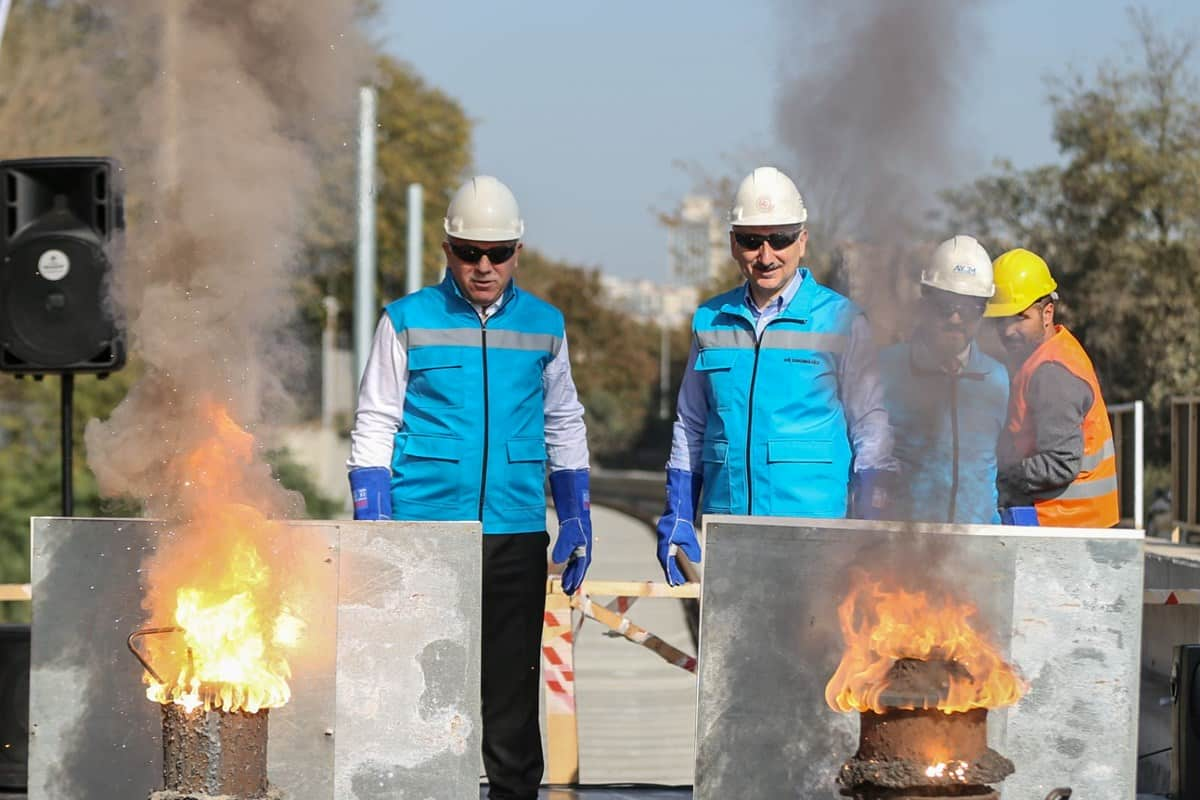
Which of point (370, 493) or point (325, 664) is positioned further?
point (370, 493)

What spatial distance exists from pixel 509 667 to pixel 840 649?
45.4 inches

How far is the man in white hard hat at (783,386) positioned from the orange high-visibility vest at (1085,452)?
112cm

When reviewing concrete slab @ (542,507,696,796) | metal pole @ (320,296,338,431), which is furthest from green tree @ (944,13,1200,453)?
metal pole @ (320,296,338,431)

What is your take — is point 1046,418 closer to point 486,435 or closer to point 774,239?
point 774,239

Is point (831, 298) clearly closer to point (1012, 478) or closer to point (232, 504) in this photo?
point (1012, 478)

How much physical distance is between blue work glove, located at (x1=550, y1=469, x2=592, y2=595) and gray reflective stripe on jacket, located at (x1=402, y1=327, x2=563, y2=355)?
1.54 ft

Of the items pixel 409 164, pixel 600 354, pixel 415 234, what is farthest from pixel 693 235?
pixel 600 354

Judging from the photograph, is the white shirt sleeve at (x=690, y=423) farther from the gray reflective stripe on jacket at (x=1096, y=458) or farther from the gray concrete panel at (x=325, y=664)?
the gray reflective stripe on jacket at (x=1096, y=458)

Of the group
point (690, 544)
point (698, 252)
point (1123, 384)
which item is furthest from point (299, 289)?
point (698, 252)

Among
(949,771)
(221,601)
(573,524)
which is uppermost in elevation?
(573,524)

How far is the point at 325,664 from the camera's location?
19.3 feet

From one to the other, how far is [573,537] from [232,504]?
117 cm

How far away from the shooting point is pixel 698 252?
97.7 ft

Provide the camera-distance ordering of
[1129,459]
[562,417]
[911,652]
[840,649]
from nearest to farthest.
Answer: [911,652] < [840,649] < [562,417] < [1129,459]
